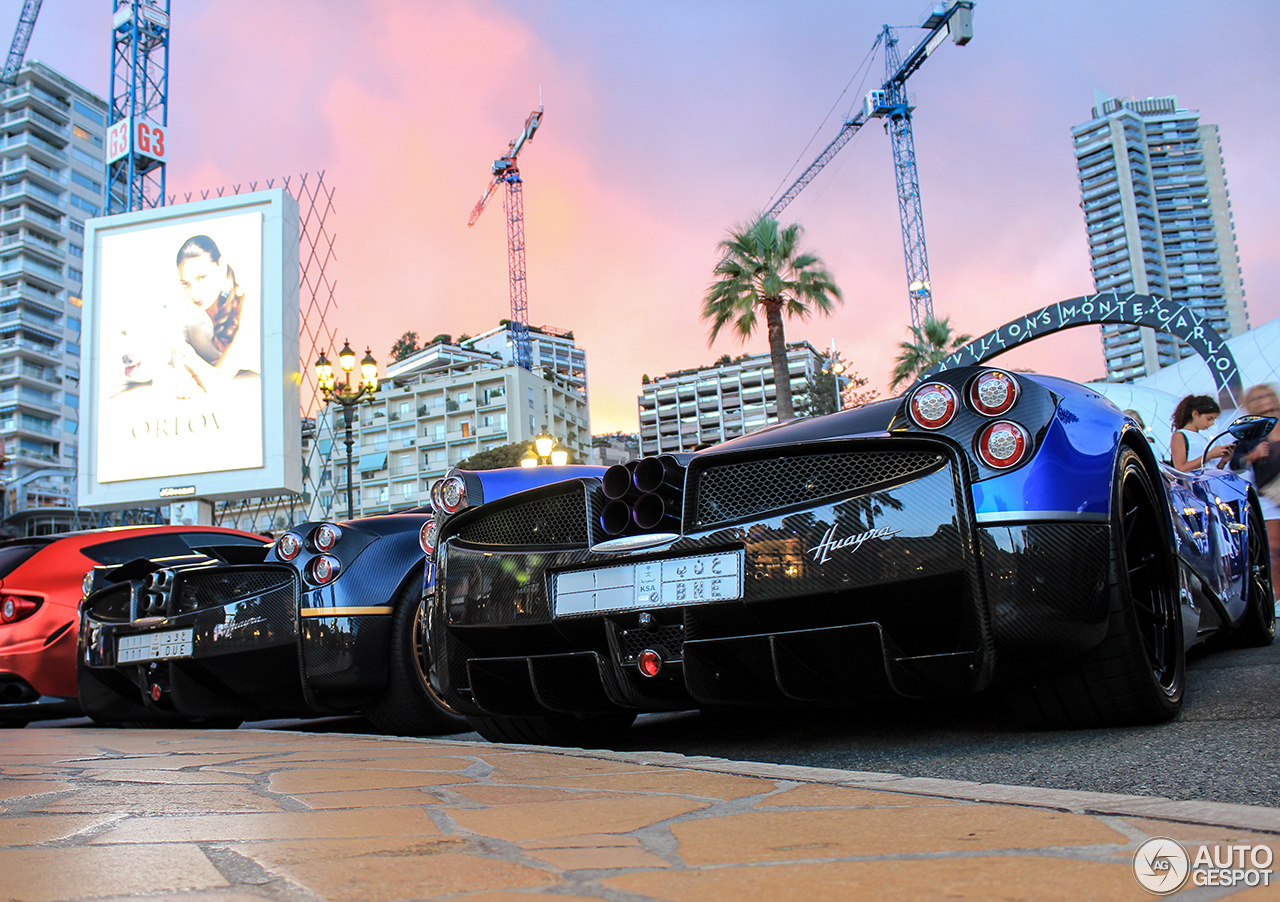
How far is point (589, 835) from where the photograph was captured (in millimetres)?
1502

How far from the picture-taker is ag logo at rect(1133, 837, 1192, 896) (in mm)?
1144

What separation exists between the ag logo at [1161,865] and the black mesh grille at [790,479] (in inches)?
52.2

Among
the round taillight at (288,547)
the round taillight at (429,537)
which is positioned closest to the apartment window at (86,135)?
the round taillight at (288,547)

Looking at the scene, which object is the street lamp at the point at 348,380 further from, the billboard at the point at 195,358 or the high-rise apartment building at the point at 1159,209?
the high-rise apartment building at the point at 1159,209

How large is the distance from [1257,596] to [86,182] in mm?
102408

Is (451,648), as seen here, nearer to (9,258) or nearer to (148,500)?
(148,500)

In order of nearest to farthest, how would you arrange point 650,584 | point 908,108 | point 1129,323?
point 650,584
point 1129,323
point 908,108

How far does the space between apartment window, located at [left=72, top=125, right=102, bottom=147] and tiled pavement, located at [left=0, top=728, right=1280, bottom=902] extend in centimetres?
10379

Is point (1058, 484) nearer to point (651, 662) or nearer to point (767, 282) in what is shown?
point (651, 662)

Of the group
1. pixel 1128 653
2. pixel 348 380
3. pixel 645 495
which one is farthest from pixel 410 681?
pixel 348 380

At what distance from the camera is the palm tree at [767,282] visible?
26.3 metres

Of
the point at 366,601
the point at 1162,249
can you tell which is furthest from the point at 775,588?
the point at 1162,249

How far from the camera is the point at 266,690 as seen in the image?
4281 millimetres

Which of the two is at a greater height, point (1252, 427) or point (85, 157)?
point (85, 157)
